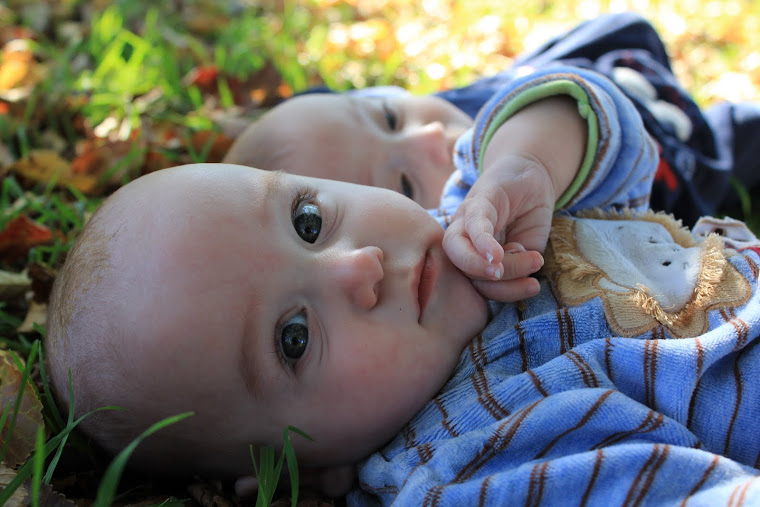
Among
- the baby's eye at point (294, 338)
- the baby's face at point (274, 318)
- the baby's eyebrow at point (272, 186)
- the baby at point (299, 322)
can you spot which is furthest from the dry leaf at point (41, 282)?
the baby's eye at point (294, 338)

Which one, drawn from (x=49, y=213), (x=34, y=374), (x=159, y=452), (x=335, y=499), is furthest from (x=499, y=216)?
(x=49, y=213)

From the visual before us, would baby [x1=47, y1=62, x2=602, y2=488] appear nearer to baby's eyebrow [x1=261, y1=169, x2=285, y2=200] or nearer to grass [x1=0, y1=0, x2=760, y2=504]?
baby's eyebrow [x1=261, y1=169, x2=285, y2=200]

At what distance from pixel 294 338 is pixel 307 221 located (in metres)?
0.28

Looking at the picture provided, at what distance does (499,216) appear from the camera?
5.09 feet

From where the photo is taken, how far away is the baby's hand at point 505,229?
1425 millimetres

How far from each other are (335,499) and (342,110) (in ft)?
4.59

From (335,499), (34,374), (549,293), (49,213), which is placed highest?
(549,293)

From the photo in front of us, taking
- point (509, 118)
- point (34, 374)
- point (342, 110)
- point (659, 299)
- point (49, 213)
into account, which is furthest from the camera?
point (342, 110)

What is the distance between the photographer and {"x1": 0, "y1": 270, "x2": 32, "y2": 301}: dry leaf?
1.98m

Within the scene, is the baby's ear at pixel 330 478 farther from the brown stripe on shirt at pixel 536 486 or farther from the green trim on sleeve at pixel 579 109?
the green trim on sleeve at pixel 579 109

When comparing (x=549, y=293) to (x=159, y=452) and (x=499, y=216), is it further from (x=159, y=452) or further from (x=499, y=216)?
(x=159, y=452)

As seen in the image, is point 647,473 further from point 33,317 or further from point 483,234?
point 33,317

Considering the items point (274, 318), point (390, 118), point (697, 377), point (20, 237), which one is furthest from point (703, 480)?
point (20, 237)

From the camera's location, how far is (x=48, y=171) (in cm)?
258
